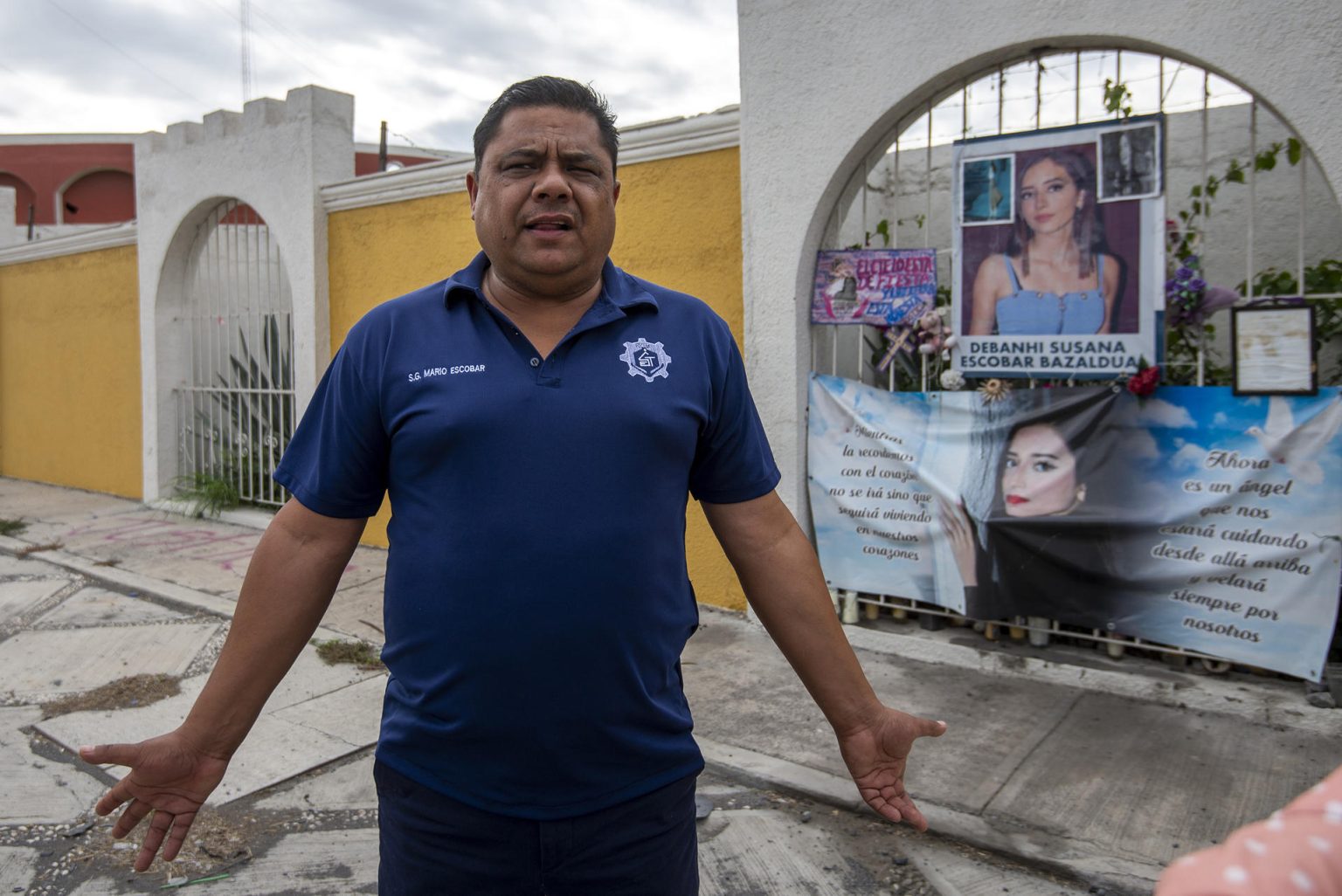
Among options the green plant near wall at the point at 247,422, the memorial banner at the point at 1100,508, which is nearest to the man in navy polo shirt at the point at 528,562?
the memorial banner at the point at 1100,508

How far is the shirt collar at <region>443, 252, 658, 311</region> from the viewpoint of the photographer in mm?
1871

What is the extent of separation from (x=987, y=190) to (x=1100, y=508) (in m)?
1.56

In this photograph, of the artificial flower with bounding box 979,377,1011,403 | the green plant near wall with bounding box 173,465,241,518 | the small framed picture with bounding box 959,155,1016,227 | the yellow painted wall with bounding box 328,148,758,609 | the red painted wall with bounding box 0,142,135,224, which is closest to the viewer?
the small framed picture with bounding box 959,155,1016,227

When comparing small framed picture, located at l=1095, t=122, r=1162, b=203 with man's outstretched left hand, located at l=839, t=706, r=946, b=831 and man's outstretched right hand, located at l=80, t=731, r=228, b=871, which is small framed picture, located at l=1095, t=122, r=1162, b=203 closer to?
man's outstretched left hand, located at l=839, t=706, r=946, b=831

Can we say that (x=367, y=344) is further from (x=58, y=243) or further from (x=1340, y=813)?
(x=58, y=243)

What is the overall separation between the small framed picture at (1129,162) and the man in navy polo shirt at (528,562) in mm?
3168

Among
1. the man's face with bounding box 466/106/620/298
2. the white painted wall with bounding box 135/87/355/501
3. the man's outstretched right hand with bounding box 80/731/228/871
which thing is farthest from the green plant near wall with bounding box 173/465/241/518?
the man's face with bounding box 466/106/620/298

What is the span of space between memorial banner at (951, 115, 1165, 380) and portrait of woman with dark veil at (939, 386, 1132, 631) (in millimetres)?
216

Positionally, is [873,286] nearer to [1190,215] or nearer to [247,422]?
[1190,215]

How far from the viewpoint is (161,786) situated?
1813mm

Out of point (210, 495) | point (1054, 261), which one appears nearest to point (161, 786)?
point (1054, 261)

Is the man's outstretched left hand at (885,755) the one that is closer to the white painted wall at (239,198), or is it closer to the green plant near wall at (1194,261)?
the green plant near wall at (1194,261)

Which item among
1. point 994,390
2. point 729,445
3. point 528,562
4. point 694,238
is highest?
point 694,238

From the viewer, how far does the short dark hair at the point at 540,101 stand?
1.90 m
